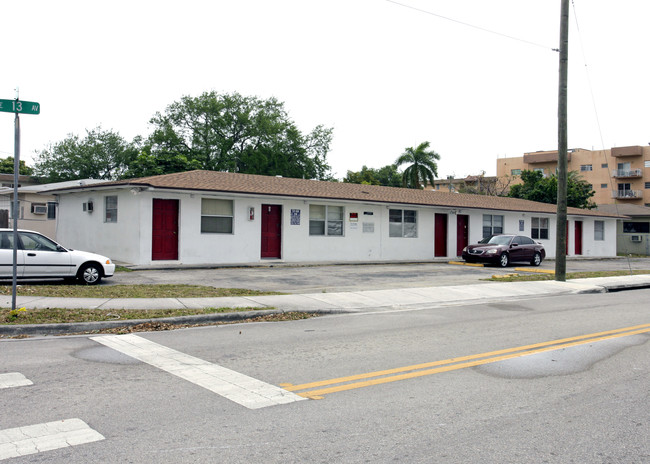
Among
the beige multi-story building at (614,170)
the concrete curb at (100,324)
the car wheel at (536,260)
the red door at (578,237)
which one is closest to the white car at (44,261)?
the concrete curb at (100,324)

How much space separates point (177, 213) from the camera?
21.5 metres

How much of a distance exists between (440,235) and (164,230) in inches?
603

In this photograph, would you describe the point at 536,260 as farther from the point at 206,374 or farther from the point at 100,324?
the point at 206,374

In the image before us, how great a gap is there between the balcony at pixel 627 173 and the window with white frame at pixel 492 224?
159 feet

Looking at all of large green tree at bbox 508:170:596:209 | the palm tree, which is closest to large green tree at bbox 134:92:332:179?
the palm tree

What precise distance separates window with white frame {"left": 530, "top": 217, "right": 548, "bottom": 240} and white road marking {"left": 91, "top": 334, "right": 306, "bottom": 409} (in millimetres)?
30529

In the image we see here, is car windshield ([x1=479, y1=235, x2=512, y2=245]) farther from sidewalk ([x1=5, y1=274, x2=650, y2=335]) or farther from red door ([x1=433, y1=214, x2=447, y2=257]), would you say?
sidewalk ([x1=5, y1=274, x2=650, y2=335])

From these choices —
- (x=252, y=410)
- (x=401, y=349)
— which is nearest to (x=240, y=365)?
(x=252, y=410)

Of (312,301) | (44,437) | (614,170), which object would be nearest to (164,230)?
(312,301)

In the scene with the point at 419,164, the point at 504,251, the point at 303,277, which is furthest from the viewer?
the point at 419,164

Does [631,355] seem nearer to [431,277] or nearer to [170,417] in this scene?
[170,417]

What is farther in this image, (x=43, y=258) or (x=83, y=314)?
(x=43, y=258)

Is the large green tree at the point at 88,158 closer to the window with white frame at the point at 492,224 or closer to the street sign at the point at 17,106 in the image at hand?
the window with white frame at the point at 492,224

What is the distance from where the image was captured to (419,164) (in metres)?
53.1
